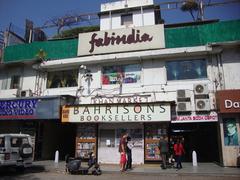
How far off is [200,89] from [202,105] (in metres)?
1.01

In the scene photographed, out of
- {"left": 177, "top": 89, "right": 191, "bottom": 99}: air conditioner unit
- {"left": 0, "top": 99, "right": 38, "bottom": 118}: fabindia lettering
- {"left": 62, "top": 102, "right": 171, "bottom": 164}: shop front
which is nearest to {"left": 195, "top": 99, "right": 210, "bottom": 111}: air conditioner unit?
{"left": 177, "top": 89, "right": 191, "bottom": 99}: air conditioner unit

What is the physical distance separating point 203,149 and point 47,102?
12.3 m

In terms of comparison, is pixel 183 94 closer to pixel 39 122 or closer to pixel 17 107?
pixel 39 122

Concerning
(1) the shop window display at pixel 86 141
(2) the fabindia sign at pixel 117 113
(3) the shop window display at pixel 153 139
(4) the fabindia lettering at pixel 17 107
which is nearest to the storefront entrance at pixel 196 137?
(3) the shop window display at pixel 153 139

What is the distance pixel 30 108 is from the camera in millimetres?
16734

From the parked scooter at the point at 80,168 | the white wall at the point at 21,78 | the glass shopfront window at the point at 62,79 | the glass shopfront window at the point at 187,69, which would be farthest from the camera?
the white wall at the point at 21,78

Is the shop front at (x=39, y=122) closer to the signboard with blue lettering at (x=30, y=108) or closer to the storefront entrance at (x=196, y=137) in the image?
the signboard with blue lettering at (x=30, y=108)

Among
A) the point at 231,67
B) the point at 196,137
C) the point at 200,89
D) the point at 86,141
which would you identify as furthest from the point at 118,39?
the point at 196,137

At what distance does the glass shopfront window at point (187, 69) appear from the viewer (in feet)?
51.7

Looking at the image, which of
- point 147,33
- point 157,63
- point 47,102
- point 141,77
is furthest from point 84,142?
point 147,33

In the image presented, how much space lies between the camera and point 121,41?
56.6 feet

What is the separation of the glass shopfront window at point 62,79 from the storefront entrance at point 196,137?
26.5ft

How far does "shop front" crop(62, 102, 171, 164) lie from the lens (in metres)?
14.7

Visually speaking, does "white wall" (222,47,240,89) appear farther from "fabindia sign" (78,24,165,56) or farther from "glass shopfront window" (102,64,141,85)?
"glass shopfront window" (102,64,141,85)
